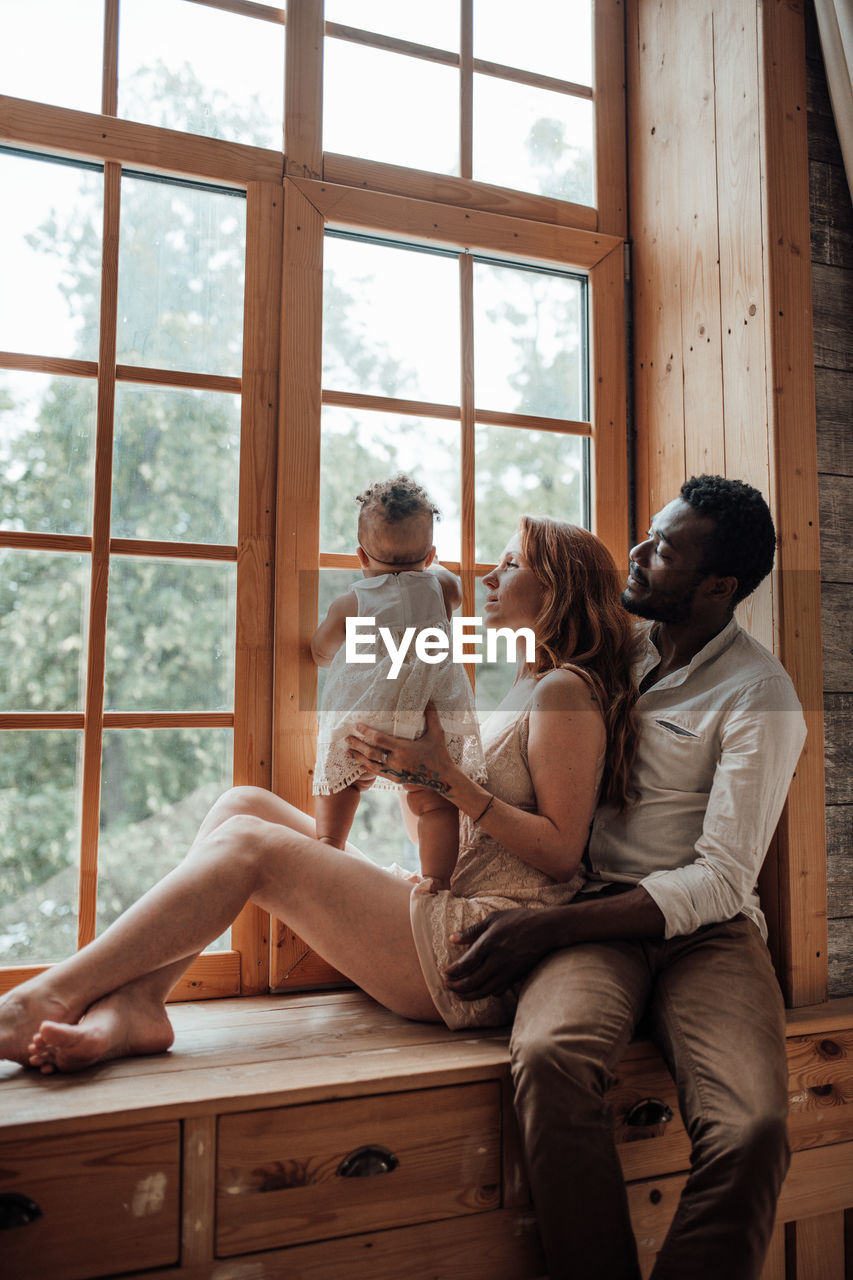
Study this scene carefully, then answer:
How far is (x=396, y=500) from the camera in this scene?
1.73 meters

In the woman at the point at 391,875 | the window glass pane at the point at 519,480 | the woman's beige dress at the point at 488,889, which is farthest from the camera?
the window glass pane at the point at 519,480

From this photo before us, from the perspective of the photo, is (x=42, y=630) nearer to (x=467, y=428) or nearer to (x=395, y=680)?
(x=395, y=680)

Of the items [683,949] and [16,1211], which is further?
[683,949]

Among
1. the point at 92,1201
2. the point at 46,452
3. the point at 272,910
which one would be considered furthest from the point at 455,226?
the point at 92,1201

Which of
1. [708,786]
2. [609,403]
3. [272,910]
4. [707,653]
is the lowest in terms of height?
[272,910]

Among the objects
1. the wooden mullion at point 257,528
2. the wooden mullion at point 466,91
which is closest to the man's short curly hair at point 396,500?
the wooden mullion at point 257,528

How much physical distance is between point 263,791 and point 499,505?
2.79ft

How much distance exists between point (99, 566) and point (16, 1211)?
1060 millimetres

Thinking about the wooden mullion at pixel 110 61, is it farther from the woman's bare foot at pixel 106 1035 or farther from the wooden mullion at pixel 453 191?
the woman's bare foot at pixel 106 1035

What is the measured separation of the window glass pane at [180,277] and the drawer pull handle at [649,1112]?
5.15ft

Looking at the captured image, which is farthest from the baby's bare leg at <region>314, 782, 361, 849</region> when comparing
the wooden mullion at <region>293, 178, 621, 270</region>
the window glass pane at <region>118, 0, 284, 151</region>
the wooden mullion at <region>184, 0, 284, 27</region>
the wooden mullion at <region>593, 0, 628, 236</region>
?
the wooden mullion at <region>184, 0, 284, 27</region>

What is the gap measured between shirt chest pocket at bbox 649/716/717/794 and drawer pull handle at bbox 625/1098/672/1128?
517 millimetres

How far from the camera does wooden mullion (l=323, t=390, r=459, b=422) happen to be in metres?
1.92

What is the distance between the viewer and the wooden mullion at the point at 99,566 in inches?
66.3
